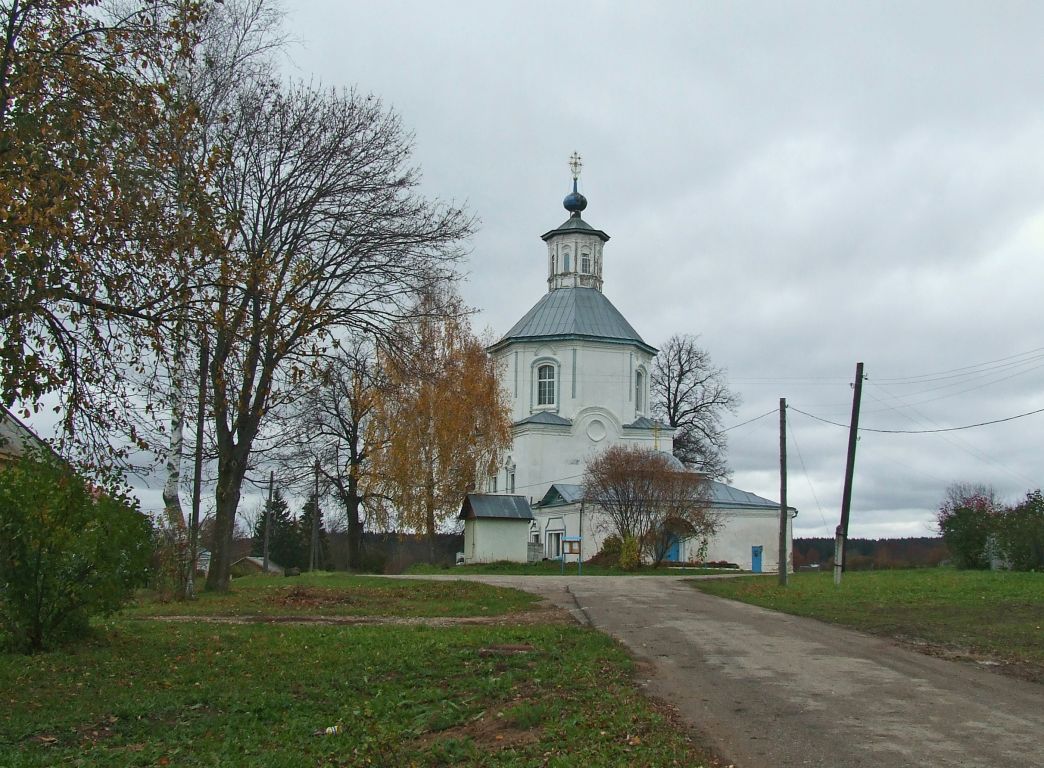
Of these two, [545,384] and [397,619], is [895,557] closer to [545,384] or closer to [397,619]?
[545,384]

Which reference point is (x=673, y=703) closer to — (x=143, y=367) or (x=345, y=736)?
(x=345, y=736)

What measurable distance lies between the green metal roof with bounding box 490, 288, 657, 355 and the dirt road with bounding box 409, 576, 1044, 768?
123ft

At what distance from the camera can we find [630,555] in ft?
125

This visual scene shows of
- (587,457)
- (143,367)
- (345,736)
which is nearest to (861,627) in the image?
(345,736)

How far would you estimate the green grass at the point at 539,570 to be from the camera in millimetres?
36969

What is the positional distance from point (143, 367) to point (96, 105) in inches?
102

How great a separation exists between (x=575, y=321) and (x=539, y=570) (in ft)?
53.9

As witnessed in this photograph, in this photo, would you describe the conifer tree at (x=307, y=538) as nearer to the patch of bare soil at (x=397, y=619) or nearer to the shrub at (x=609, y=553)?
the shrub at (x=609, y=553)

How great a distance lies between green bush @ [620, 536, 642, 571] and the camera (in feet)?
125

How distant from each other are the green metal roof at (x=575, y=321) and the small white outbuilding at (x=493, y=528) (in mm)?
9270

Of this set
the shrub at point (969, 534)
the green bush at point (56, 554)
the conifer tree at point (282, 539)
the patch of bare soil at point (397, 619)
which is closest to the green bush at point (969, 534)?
the shrub at point (969, 534)

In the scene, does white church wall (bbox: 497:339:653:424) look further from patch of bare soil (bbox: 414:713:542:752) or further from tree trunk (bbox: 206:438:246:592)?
patch of bare soil (bbox: 414:713:542:752)

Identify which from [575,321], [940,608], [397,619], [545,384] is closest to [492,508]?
[545,384]

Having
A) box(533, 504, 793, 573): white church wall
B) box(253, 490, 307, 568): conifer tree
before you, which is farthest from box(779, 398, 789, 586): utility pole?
box(253, 490, 307, 568): conifer tree
